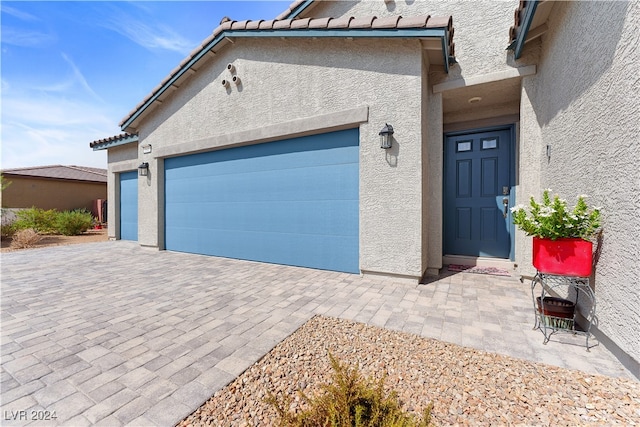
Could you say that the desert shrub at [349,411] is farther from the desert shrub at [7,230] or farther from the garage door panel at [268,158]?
the desert shrub at [7,230]

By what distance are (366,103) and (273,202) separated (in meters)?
3.02

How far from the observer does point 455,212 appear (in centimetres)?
608

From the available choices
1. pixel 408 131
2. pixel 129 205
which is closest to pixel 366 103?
pixel 408 131

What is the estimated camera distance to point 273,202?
20.4 ft

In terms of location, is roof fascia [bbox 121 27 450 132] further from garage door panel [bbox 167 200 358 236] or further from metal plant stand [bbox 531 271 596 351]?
metal plant stand [bbox 531 271 596 351]

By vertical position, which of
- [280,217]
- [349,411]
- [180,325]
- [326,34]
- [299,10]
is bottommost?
[180,325]

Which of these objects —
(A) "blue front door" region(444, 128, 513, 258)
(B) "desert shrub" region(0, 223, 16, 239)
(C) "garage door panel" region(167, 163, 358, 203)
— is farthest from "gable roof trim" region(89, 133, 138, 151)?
(A) "blue front door" region(444, 128, 513, 258)

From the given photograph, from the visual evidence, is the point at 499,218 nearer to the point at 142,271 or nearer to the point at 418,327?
the point at 418,327

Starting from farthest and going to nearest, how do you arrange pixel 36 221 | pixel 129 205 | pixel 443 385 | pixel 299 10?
pixel 36 221, pixel 129 205, pixel 299 10, pixel 443 385

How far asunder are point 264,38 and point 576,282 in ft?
23.4

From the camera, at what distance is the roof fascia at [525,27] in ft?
11.8

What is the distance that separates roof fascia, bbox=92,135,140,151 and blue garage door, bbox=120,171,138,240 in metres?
1.18

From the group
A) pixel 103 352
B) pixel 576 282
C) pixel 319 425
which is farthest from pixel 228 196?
pixel 576 282

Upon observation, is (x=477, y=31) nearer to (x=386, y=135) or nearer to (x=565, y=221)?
(x=386, y=135)
